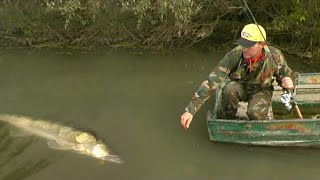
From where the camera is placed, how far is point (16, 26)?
10.8 m

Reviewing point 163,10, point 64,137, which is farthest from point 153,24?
point 64,137

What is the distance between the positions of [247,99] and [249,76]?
15.0 inches

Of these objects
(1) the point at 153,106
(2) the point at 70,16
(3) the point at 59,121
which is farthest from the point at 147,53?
(3) the point at 59,121

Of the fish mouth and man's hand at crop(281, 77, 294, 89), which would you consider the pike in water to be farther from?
man's hand at crop(281, 77, 294, 89)

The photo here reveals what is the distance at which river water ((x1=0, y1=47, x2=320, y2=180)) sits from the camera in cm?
Result: 625

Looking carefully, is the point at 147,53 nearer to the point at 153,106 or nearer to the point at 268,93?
the point at 153,106

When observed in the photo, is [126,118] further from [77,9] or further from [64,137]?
[77,9]

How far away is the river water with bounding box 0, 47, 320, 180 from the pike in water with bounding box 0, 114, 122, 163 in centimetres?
12

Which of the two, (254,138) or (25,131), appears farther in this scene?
(25,131)

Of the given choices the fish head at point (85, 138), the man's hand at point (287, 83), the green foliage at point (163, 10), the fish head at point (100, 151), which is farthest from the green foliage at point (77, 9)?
the man's hand at point (287, 83)

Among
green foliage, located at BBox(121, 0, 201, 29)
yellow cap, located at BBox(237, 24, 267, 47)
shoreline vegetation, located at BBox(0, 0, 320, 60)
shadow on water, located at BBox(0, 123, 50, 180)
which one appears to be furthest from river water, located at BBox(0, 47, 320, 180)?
yellow cap, located at BBox(237, 24, 267, 47)

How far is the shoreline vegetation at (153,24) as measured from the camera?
9195mm

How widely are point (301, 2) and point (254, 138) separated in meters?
3.54

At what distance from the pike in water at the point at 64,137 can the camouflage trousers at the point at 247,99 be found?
5.26ft
